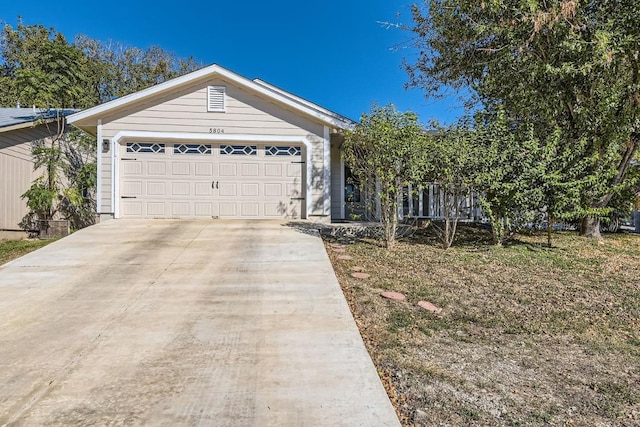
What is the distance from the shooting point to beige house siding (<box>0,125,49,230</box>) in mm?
10539

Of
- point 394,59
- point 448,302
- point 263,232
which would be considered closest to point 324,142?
point 263,232

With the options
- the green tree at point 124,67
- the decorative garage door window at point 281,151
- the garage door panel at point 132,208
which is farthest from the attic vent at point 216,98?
the green tree at point 124,67

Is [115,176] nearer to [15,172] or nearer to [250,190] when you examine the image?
[250,190]

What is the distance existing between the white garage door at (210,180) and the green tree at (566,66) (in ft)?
15.0

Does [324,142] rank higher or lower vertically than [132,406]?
higher

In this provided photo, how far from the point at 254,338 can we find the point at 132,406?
1.13m

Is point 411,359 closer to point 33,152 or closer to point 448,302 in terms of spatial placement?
point 448,302

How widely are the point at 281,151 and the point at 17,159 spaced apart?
288 inches

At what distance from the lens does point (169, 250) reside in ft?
21.2

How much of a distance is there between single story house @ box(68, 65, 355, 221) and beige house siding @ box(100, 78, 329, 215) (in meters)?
0.02

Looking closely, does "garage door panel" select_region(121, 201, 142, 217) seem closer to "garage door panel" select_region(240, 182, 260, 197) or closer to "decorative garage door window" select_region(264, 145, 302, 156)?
"garage door panel" select_region(240, 182, 260, 197)

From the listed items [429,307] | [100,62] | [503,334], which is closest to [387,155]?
[429,307]

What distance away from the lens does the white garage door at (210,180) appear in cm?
917

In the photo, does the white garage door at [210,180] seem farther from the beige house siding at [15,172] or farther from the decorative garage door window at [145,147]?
the beige house siding at [15,172]
